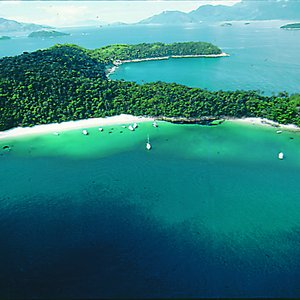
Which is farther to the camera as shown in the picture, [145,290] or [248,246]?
[248,246]

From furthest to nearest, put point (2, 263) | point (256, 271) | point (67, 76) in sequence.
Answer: point (67, 76) → point (2, 263) → point (256, 271)

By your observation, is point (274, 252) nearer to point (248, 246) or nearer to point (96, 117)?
point (248, 246)

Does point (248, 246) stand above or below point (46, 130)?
below

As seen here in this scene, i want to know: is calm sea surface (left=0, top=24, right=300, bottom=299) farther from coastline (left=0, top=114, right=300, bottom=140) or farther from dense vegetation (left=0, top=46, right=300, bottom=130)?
dense vegetation (left=0, top=46, right=300, bottom=130)

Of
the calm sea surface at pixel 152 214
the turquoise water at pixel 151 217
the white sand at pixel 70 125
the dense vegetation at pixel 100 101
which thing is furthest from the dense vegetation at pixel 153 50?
the turquoise water at pixel 151 217

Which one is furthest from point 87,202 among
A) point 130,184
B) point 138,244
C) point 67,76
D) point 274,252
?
point 67,76

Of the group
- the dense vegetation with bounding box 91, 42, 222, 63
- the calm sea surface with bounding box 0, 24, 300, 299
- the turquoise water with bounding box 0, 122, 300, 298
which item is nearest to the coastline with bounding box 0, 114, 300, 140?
the calm sea surface with bounding box 0, 24, 300, 299
